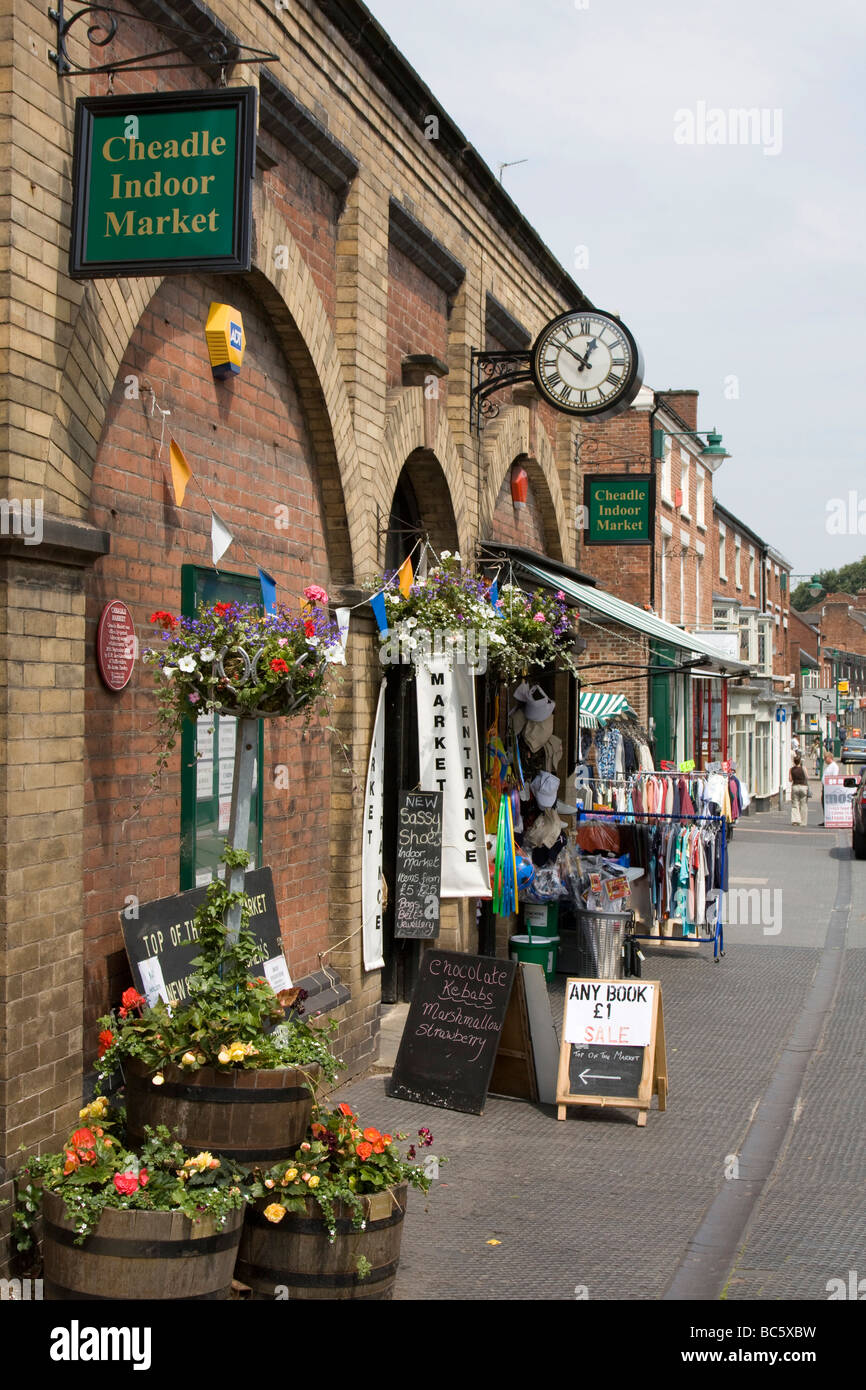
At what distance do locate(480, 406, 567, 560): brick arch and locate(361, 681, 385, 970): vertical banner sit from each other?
3.16 m

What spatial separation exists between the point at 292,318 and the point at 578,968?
6744 mm

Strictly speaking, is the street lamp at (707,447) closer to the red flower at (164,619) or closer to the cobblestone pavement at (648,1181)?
the cobblestone pavement at (648,1181)

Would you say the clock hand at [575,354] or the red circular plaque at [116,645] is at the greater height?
the clock hand at [575,354]

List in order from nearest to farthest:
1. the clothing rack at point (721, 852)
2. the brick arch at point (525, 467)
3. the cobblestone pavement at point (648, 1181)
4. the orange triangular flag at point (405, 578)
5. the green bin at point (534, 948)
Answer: the cobblestone pavement at point (648, 1181) < the orange triangular flag at point (405, 578) < the green bin at point (534, 948) < the brick arch at point (525, 467) < the clothing rack at point (721, 852)

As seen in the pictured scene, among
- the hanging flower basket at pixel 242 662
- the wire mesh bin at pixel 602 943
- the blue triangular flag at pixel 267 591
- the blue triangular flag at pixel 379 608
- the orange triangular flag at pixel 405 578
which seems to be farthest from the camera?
the wire mesh bin at pixel 602 943

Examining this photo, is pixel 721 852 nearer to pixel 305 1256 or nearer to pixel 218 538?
pixel 218 538

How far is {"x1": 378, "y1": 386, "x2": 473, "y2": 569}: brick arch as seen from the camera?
9.41m

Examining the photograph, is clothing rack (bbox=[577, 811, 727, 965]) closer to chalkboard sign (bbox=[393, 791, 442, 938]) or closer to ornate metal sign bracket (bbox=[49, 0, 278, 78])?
chalkboard sign (bbox=[393, 791, 442, 938])

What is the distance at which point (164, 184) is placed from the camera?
5.21 metres

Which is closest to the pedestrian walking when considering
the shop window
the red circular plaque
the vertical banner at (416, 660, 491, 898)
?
the vertical banner at (416, 660, 491, 898)

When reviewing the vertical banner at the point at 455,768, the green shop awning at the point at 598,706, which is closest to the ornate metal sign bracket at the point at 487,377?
the vertical banner at the point at 455,768

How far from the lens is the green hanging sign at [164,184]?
518 cm

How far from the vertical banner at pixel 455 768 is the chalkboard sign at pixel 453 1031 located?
131 cm

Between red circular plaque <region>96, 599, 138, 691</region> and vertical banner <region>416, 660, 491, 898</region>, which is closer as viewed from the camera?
red circular plaque <region>96, 599, 138, 691</region>
